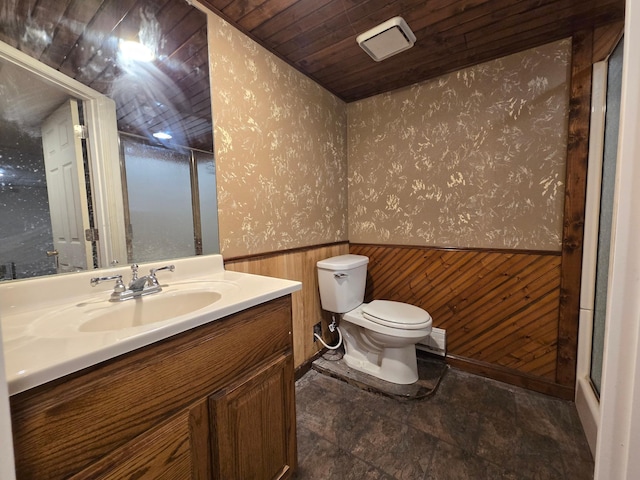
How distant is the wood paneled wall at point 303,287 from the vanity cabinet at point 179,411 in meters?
0.64

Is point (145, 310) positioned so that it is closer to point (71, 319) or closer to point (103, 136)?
point (71, 319)

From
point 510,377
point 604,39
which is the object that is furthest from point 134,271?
point 604,39

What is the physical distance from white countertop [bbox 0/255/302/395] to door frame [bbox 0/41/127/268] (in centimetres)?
10

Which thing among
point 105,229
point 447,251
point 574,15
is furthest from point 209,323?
point 574,15

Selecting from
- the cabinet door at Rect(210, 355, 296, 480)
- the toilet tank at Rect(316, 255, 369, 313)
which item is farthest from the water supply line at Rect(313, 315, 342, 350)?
the cabinet door at Rect(210, 355, 296, 480)

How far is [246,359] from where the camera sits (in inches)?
32.6

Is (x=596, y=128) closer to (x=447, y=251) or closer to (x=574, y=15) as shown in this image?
(x=574, y=15)

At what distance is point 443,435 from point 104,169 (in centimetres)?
191

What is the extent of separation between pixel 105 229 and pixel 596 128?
2333mm

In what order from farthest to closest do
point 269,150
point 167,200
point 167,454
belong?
point 269,150
point 167,200
point 167,454

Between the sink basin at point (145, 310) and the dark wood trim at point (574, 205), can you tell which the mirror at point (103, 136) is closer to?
the sink basin at point (145, 310)

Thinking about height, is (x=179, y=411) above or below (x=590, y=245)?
below

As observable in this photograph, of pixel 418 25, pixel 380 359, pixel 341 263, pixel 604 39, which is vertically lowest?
pixel 380 359

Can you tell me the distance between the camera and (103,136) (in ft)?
3.23
